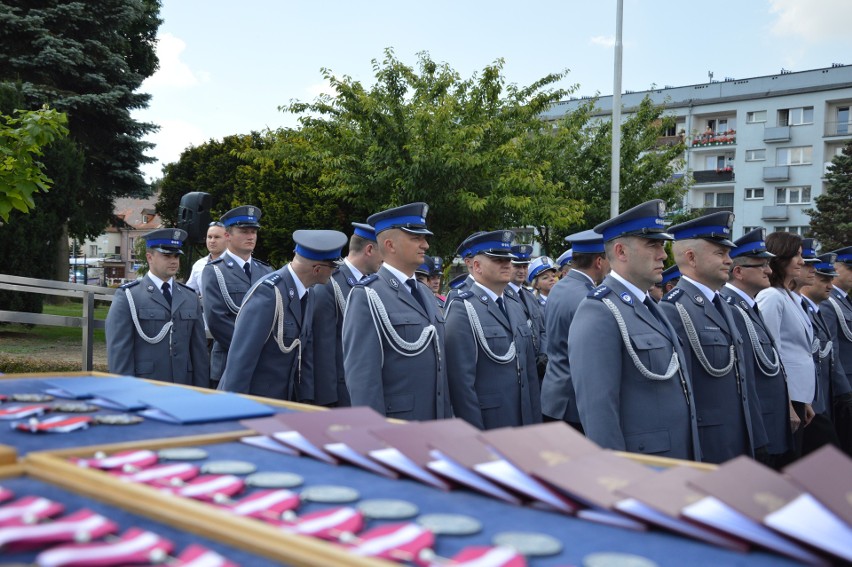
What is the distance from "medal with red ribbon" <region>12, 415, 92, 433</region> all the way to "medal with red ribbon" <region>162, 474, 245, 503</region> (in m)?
0.71

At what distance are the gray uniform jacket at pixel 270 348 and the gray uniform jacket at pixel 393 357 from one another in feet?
2.89

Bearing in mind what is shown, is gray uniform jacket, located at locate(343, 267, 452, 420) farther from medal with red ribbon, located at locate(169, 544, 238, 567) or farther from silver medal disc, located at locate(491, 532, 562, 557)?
medal with red ribbon, located at locate(169, 544, 238, 567)

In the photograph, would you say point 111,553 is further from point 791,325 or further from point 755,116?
point 755,116

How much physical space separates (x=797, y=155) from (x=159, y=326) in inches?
2334

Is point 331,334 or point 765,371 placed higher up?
point 331,334

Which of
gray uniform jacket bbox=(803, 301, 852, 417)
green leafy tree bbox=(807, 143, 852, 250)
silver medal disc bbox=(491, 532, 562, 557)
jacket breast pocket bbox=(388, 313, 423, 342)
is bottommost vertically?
gray uniform jacket bbox=(803, 301, 852, 417)

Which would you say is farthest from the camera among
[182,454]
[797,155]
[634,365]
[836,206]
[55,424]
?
[797,155]

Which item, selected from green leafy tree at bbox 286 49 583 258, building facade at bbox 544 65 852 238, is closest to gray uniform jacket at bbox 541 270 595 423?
green leafy tree at bbox 286 49 583 258

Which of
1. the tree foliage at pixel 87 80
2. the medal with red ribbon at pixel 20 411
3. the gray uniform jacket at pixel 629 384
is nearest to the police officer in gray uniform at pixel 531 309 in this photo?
the gray uniform jacket at pixel 629 384

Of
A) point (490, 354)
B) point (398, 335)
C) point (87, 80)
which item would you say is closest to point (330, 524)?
A: point (398, 335)

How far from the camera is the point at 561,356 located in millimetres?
6449

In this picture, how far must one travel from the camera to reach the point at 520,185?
19641mm

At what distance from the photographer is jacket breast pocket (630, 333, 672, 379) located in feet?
13.8

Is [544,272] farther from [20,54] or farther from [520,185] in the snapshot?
[20,54]
